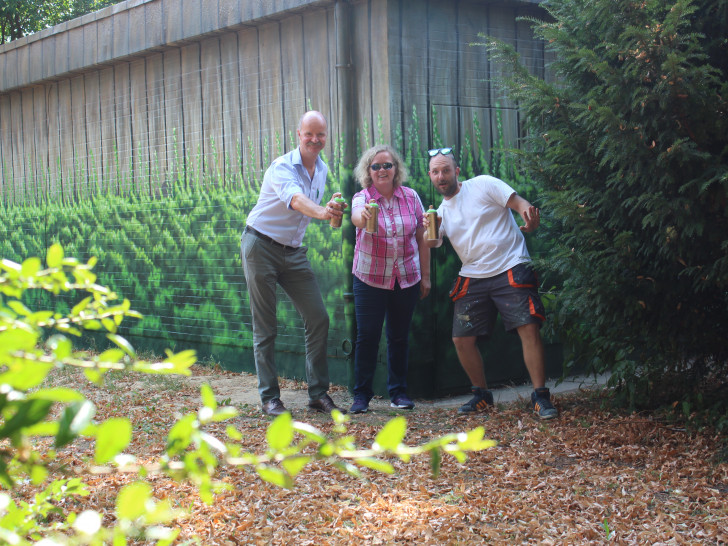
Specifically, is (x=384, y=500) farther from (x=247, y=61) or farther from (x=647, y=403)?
(x=247, y=61)

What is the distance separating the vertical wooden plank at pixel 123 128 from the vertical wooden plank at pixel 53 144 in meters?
1.22

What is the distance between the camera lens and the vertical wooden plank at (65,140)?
870 centimetres

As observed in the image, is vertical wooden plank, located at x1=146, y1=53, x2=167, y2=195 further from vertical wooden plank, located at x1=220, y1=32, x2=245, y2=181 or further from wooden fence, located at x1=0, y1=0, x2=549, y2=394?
vertical wooden plank, located at x1=220, y1=32, x2=245, y2=181

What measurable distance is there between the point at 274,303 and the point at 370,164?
1.11 m

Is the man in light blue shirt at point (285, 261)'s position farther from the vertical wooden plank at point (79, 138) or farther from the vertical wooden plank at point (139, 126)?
the vertical wooden plank at point (79, 138)

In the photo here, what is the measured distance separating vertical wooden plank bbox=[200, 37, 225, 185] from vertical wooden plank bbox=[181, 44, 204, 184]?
0.06 meters

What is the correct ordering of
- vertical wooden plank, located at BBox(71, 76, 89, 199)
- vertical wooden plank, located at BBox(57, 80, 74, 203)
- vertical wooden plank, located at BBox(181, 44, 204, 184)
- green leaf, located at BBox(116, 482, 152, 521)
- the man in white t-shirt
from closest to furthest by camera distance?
1. green leaf, located at BBox(116, 482, 152, 521)
2. the man in white t-shirt
3. vertical wooden plank, located at BBox(181, 44, 204, 184)
4. vertical wooden plank, located at BBox(71, 76, 89, 199)
5. vertical wooden plank, located at BBox(57, 80, 74, 203)

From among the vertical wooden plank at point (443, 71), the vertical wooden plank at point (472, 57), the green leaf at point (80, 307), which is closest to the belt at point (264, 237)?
the vertical wooden plank at point (443, 71)

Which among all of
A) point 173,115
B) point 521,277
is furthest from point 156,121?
point 521,277

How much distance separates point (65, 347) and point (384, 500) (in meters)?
2.65

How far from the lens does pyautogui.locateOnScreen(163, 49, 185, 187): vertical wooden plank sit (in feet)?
24.1

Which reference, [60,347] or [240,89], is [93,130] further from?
[60,347]

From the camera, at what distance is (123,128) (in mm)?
7996

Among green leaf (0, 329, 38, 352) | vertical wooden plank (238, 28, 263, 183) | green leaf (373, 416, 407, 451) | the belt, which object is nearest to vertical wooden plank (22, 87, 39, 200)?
vertical wooden plank (238, 28, 263, 183)
